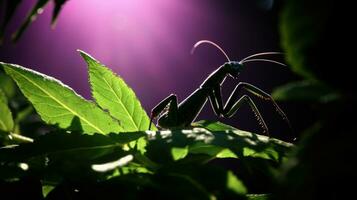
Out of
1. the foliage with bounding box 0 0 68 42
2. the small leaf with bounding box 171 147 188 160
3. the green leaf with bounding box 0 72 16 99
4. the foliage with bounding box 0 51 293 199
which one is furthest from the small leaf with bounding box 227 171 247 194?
the green leaf with bounding box 0 72 16 99

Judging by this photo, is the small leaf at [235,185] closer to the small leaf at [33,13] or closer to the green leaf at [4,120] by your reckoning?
the small leaf at [33,13]

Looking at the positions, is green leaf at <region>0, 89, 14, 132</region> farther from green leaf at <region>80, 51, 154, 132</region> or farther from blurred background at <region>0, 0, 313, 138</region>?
blurred background at <region>0, 0, 313, 138</region>

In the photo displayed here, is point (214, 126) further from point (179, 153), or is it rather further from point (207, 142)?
point (207, 142)

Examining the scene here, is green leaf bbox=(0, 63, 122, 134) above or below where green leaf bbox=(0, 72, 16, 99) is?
above

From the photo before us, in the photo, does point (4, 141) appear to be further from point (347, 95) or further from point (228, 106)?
point (228, 106)

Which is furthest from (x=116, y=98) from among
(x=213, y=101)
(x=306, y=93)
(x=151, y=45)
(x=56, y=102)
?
(x=151, y=45)

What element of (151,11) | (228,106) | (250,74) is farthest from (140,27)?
(228,106)

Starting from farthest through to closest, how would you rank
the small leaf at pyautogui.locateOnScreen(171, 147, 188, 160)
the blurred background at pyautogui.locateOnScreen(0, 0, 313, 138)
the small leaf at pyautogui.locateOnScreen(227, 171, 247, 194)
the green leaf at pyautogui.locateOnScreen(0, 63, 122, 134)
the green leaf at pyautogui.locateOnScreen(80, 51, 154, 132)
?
the blurred background at pyautogui.locateOnScreen(0, 0, 313, 138), the green leaf at pyautogui.locateOnScreen(80, 51, 154, 132), the green leaf at pyautogui.locateOnScreen(0, 63, 122, 134), the small leaf at pyautogui.locateOnScreen(171, 147, 188, 160), the small leaf at pyautogui.locateOnScreen(227, 171, 247, 194)
